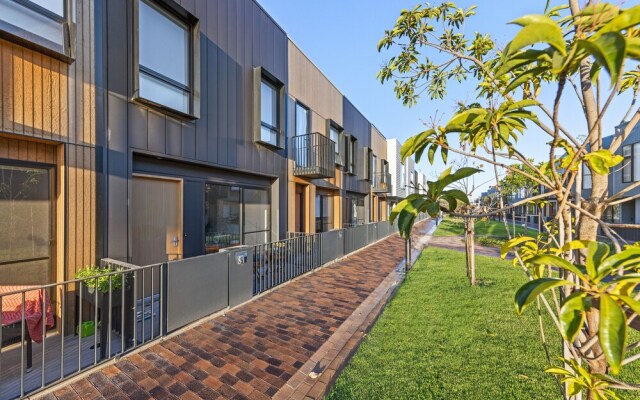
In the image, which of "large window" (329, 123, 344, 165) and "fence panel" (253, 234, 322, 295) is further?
"large window" (329, 123, 344, 165)

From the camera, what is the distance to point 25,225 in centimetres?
409

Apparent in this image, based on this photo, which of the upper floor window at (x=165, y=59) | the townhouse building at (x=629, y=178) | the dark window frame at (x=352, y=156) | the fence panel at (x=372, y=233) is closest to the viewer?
the upper floor window at (x=165, y=59)

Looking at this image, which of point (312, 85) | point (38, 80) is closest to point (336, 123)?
point (312, 85)

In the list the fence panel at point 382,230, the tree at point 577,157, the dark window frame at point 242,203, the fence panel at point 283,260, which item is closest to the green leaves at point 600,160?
the tree at point 577,157

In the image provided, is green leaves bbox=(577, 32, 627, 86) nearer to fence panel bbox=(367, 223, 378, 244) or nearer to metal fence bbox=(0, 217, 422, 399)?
metal fence bbox=(0, 217, 422, 399)

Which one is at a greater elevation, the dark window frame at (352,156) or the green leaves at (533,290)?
the dark window frame at (352,156)

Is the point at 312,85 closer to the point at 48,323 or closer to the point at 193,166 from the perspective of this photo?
the point at 193,166

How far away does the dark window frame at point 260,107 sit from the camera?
804 centimetres

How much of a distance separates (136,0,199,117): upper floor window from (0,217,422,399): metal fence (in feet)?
10.8

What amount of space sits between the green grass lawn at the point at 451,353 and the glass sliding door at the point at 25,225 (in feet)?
15.4

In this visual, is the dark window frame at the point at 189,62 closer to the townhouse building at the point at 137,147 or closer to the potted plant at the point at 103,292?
the townhouse building at the point at 137,147

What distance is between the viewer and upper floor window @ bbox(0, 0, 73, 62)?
368cm

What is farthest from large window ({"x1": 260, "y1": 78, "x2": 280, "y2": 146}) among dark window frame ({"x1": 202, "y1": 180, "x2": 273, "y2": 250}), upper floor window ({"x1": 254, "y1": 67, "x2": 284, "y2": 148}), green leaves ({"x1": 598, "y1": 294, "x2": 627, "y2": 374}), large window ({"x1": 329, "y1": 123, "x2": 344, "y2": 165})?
green leaves ({"x1": 598, "y1": 294, "x2": 627, "y2": 374})

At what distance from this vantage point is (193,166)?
6520 mm
